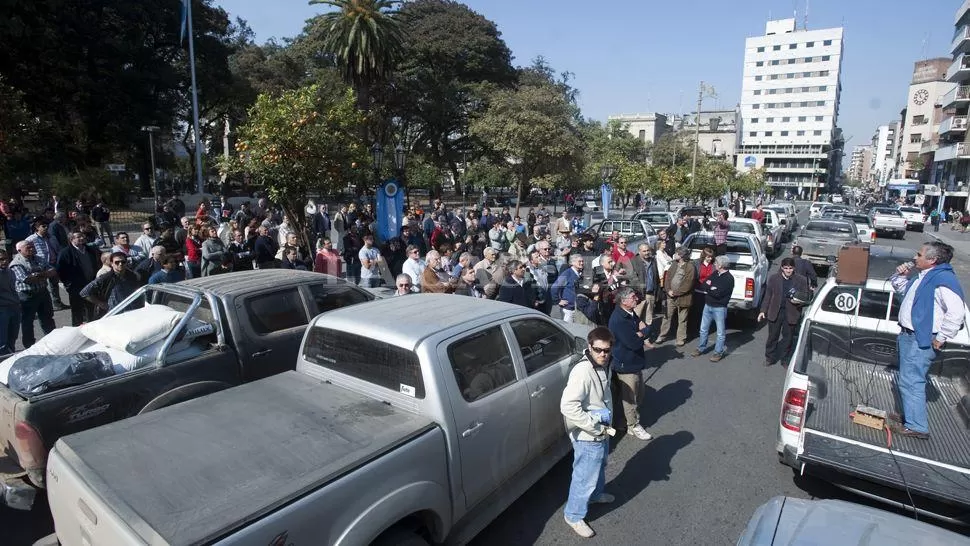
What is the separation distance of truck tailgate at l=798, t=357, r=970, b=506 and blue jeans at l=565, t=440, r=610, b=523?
5.95ft

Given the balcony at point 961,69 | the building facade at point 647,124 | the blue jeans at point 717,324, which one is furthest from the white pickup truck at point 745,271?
the building facade at point 647,124

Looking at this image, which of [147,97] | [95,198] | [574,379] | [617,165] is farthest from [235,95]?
[574,379]

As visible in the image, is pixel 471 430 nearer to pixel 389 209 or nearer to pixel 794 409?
pixel 794 409

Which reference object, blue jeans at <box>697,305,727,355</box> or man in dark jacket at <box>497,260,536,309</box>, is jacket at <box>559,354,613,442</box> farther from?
blue jeans at <box>697,305,727,355</box>

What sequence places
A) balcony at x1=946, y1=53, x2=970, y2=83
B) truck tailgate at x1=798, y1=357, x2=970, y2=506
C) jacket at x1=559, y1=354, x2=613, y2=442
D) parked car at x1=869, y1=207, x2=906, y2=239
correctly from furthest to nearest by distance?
balcony at x1=946, y1=53, x2=970, y2=83 → parked car at x1=869, y1=207, x2=906, y2=239 → truck tailgate at x1=798, y1=357, x2=970, y2=506 → jacket at x1=559, y1=354, x2=613, y2=442

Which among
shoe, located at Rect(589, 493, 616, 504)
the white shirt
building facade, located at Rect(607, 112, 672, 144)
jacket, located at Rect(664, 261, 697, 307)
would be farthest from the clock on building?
shoe, located at Rect(589, 493, 616, 504)

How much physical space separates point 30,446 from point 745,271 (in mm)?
10181

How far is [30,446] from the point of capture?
3.71 meters

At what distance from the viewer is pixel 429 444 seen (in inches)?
129

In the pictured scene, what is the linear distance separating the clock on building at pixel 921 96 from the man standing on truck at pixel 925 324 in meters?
93.7

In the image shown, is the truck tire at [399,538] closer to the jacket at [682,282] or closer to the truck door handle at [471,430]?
the truck door handle at [471,430]

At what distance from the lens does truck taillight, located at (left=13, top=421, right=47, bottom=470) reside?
3688mm

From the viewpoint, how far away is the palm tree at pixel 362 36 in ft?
78.8

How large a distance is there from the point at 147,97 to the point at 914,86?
9486cm
